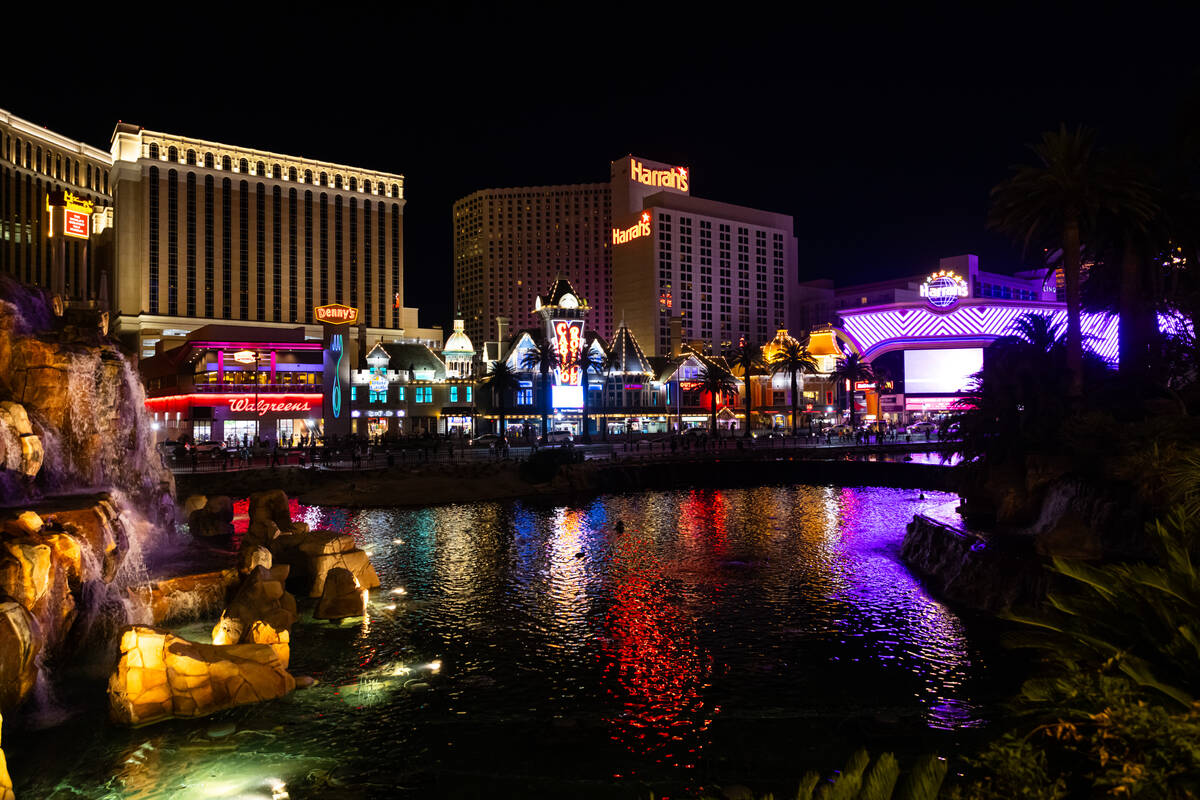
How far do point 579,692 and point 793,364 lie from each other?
8771 cm

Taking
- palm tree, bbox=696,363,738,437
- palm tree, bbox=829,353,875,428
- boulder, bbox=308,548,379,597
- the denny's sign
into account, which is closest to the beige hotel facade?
the denny's sign

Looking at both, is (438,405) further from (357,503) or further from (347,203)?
(347,203)

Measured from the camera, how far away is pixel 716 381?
3984 inches

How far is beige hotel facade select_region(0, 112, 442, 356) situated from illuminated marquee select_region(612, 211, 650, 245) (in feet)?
158

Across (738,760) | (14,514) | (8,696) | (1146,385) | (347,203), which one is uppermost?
(347,203)

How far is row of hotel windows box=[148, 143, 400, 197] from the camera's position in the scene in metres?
132

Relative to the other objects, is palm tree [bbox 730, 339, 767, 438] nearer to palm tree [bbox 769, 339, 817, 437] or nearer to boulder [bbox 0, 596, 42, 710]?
palm tree [bbox 769, 339, 817, 437]

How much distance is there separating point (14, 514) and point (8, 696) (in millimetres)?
5070

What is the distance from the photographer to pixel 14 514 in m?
18.3

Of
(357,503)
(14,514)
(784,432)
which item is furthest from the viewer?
(784,432)

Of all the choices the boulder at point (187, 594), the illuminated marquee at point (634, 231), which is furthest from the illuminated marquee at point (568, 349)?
the illuminated marquee at point (634, 231)

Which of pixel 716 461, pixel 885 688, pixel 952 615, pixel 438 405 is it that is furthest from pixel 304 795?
pixel 438 405

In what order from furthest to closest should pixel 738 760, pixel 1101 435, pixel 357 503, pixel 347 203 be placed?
pixel 347 203 < pixel 357 503 < pixel 1101 435 < pixel 738 760

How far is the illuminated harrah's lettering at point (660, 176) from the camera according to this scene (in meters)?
183
